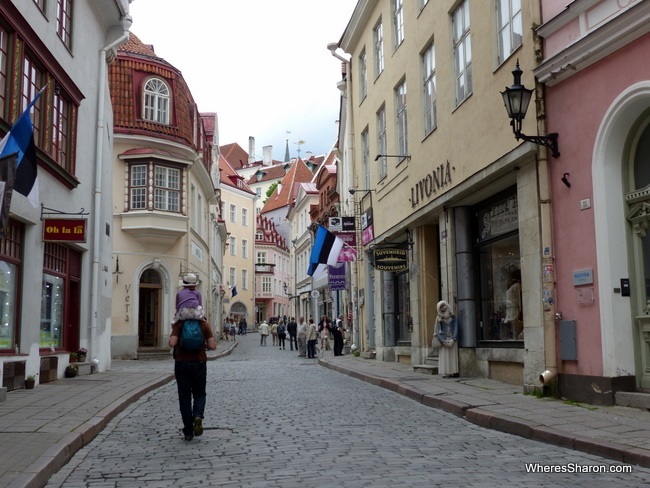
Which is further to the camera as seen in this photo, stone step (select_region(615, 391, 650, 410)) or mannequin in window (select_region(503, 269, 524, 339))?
mannequin in window (select_region(503, 269, 524, 339))

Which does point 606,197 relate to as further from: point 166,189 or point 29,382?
point 166,189

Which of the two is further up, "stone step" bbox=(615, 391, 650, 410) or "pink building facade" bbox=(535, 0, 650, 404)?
"pink building facade" bbox=(535, 0, 650, 404)

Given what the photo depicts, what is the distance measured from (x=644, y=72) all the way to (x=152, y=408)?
849 centimetres

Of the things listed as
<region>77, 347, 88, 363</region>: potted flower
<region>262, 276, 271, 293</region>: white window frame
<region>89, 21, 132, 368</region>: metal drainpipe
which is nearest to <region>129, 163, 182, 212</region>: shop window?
<region>89, 21, 132, 368</region>: metal drainpipe

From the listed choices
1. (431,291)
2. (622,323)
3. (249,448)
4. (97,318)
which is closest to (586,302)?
(622,323)

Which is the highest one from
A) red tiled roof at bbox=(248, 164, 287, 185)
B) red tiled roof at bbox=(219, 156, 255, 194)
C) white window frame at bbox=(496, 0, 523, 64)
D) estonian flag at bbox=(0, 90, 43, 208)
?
red tiled roof at bbox=(248, 164, 287, 185)

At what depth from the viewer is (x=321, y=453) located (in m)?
7.49

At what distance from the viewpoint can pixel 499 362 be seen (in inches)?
552

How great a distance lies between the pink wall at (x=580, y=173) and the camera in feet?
32.7

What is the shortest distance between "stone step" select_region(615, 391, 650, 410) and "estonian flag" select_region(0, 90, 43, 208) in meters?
8.55

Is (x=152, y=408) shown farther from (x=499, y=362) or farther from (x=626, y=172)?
(x=626, y=172)

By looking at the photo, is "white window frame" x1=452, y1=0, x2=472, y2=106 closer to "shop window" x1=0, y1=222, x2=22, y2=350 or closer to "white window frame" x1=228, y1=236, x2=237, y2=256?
"shop window" x1=0, y1=222, x2=22, y2=350

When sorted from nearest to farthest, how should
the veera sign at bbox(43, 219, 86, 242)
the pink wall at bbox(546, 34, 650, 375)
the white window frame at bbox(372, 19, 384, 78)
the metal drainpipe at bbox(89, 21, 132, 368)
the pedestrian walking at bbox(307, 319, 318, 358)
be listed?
the pink wall at bbox(546, 34, 650, 375) → the veera sign at bbox(43, 219, 86, 242) → the metal drainpipe at bbox(89, 21, 132, 368) → the white window frame at bbox(372, 19, 384, 78) → the pedestrian walking at bbox(307, 319, 318, 358)

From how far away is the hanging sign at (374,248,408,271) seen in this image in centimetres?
1836
